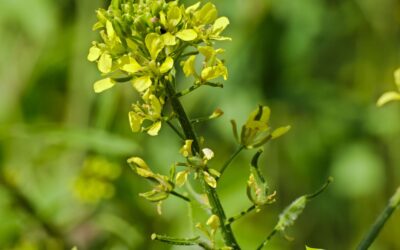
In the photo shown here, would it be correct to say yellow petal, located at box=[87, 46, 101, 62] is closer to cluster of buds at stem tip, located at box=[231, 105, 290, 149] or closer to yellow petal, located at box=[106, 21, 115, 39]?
yellow petal, located at box=[106, 21, 115, 39]

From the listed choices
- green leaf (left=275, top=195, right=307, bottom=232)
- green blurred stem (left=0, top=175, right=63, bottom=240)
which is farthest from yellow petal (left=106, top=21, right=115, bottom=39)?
green blurred stem (left=0, top=175, right=63, bottom=240)

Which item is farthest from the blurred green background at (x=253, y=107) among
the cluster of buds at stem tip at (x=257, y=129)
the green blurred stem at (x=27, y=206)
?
the cluster of buds at stem tip at (x=257, y=129)

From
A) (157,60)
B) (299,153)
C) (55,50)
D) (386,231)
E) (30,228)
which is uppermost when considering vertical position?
(157,60)

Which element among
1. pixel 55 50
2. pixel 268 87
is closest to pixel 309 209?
pixel 268 87

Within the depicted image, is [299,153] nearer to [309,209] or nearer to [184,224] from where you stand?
[309,209]

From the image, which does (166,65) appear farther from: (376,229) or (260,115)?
(376,229)

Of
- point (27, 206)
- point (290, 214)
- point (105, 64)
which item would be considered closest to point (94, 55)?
point (105, 64)
